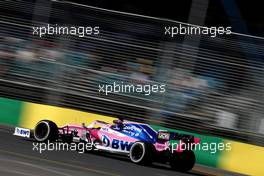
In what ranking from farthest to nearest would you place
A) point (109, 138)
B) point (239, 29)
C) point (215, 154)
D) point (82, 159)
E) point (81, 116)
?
1. point (239, 29)
2. point (81, 116)
3. point (215, 154)
4. point (109, 138)
5. point (82, 159)

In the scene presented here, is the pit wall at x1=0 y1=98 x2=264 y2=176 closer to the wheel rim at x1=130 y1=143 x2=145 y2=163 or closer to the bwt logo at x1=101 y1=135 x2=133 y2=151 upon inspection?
the bwt logo at x1=101 y1=135 x2=133 y2=151

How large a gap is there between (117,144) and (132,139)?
0.36 m

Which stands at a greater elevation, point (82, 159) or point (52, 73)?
point (52, 73)

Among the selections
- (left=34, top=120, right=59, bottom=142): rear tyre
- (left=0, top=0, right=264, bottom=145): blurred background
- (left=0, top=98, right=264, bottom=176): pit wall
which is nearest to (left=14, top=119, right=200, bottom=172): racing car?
(left=34, top=120, right=59, bottom=142): rear tyre

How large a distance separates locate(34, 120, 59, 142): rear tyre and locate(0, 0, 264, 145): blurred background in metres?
2.94

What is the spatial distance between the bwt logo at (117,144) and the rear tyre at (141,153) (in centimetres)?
17

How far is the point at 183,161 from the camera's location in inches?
548

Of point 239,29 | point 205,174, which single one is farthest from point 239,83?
point 239,29

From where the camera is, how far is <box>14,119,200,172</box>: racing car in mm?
13664

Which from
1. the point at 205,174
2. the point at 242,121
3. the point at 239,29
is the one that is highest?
the point at 239,29

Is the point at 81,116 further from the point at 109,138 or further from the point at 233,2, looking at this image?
the point at 233,2

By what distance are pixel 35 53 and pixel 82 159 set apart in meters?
5.35

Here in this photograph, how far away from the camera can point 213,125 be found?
16.6 meters

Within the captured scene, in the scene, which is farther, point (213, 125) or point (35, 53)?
point (35, 53)
